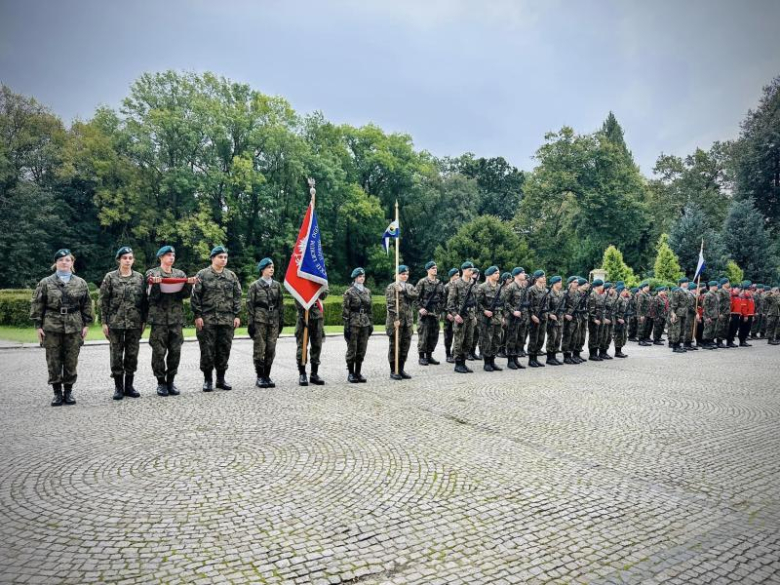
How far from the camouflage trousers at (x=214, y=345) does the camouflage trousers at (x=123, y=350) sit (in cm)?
91

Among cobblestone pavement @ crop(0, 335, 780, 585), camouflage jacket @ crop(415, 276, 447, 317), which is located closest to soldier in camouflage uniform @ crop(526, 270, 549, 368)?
camouflage jacket @ crop(415, 276, 447, 317)

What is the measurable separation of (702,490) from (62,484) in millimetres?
5210

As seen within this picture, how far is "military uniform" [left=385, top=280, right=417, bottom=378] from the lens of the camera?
9.27 m

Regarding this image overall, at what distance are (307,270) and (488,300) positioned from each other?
4.11 meters

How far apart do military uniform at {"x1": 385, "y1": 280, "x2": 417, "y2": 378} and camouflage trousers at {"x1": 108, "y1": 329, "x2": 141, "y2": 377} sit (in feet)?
14.2

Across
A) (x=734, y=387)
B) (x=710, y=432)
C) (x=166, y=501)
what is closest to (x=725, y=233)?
(x=734, y=387)

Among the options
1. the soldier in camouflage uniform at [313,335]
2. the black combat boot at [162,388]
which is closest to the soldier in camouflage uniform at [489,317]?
the soldier in camouflage uniform at [313,335]

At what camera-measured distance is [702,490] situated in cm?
396

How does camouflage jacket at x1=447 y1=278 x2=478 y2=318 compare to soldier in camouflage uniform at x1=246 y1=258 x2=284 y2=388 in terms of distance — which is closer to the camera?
soldier in camouflage uniform at x1=246 y1=258 x2=284 y2=388

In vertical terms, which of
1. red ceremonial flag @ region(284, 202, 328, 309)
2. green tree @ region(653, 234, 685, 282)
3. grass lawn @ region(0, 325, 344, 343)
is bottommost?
grass lawn @ region(0, 325, 344, 343)

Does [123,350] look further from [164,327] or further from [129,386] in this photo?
[164,327]

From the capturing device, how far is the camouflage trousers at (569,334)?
11.6 metres

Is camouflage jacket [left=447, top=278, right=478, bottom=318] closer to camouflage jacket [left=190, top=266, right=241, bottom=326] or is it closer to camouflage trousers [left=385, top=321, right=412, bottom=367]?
camouflage trousers [left=385, top=321, right=412, bottom=367]

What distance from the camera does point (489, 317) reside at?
33.3 ft
